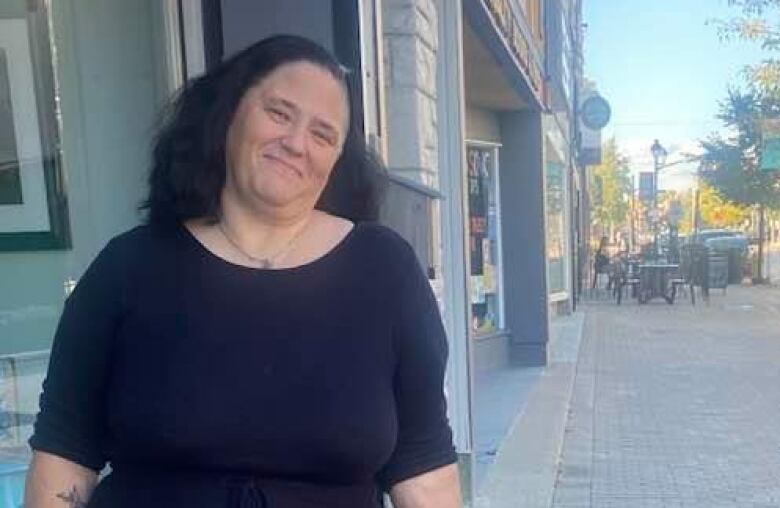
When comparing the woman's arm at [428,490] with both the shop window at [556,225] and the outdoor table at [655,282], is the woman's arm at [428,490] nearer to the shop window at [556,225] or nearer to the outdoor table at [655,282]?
the shop window at [556,225]

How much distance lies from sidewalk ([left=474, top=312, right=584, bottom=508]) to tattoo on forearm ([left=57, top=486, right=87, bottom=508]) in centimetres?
337

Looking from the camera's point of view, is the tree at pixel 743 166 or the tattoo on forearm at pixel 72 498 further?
the tree at pixel 743 166

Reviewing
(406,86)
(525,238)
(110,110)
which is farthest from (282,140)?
(525,238)

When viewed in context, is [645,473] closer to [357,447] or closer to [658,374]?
[658,374]

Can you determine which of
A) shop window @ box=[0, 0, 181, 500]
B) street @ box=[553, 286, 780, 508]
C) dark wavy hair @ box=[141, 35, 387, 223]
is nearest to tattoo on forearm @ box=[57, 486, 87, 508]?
dark wavy hair @ box=[141, 35, 387, 223]

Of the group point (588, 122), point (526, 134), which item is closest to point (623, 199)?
point (588, 122)

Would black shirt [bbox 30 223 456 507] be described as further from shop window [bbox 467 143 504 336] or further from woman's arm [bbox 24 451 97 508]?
shop window [bbox 467 143 504 336]

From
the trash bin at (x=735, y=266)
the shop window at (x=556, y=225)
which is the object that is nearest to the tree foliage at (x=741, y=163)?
the trash bin at (x=735, y=266)

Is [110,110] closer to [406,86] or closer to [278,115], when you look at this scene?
[406,86]

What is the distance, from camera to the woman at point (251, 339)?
1.44 m

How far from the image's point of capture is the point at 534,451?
5.75 meters

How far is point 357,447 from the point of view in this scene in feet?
4.83

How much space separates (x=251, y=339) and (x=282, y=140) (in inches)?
14.4

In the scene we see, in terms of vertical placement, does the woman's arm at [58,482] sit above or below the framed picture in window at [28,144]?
below
